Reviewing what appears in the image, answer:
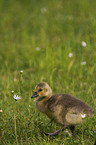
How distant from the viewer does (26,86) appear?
655 cm

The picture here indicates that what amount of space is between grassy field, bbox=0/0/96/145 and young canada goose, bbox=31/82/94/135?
0.13m

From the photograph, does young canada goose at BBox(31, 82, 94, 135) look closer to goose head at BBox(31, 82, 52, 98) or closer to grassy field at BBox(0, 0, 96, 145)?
goose head at BBox(31, 82, 52, 98)

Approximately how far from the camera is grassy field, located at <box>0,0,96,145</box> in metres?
4.45

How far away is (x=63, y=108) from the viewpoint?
4.65m

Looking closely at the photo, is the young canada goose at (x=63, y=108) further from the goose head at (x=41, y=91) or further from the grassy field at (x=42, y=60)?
the grassy field at (x=42, y=60)

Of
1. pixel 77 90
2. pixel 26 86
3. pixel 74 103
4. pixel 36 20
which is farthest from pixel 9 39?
pixel 74 103

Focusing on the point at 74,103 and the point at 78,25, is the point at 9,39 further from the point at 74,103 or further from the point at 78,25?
the point at 74,103

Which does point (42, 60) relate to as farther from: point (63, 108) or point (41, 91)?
point (63, 108)

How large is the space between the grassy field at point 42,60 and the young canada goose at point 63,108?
131 mm

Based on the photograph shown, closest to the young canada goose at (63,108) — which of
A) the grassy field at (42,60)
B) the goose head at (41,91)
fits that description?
the goose head at (41,91)

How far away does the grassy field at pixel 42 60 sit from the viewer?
175 inches

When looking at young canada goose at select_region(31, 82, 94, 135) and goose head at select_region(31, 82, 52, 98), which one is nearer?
young canada goose at select_region(31, 82, 94, 135)

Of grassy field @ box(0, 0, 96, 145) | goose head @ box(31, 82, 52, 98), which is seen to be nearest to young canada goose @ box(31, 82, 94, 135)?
goose head @ box(31, 82, 52, 98)

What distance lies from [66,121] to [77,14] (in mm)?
6071
